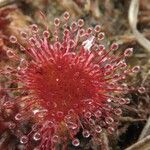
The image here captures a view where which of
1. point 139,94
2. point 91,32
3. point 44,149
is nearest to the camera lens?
point 44,149

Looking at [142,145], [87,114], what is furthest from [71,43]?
[142,145]

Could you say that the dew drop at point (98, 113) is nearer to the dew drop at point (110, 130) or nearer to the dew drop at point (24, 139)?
Answer: the dew drop at point (110, 130)

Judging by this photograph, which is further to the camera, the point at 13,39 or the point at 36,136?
the point at 13,39

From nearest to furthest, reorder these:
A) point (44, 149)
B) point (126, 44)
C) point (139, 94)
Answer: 1. point (44, 149)
2. point (139, 94)
3. point (126, 44)

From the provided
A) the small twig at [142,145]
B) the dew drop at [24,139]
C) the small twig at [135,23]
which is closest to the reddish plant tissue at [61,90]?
the dew drop at [24,139]

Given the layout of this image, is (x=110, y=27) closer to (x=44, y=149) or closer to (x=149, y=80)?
(x=149, y=80)

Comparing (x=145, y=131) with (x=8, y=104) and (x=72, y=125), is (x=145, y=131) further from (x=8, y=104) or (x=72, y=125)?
(x=8, y=104)

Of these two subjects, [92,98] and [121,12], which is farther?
[121,12]

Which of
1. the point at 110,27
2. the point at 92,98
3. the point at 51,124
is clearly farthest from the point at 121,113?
the point at 110,27
